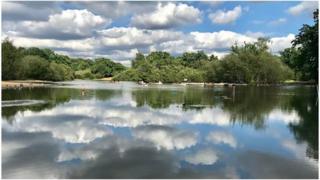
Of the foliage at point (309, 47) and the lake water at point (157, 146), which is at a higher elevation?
the foliage at point (309, 47)

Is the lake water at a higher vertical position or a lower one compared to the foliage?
lower

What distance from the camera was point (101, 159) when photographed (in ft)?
44.8

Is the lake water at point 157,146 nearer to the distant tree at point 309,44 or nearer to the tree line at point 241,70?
the distant tree at point 309,44

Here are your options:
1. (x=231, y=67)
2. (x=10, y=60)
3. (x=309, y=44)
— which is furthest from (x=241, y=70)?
(x=10, y=60)

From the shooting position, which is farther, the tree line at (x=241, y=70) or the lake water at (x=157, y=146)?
the tree line at (x=241, y=70)

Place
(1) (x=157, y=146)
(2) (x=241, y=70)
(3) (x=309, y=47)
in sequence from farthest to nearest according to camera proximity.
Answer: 1. (2) (x=241, y=70)
2. (3) (x=309, y=47)
3. (1) (x=157, y=146)

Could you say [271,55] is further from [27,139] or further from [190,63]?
[27,139]

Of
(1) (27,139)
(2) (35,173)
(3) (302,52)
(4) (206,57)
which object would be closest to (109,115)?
(1) (27,139)

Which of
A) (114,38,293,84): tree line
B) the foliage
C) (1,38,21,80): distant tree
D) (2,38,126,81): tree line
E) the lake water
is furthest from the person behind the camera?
(114,38,293,84): tree line

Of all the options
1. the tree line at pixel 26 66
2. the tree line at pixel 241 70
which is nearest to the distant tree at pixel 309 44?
the tree line at pixel 241 70

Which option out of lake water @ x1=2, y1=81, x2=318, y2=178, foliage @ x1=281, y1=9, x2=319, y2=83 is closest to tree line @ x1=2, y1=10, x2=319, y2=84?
foliage @ x1=281, y1=9, x2=319, y2=83

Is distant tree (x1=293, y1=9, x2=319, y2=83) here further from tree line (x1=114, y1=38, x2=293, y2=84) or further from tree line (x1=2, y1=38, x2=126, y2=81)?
tree line (x1=2, y1=38, x2=126, y2=81)

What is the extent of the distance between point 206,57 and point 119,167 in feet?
568

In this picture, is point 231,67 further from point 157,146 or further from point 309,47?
point 157,146
